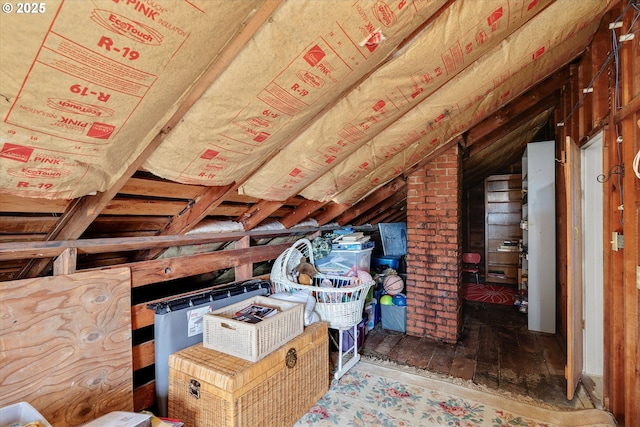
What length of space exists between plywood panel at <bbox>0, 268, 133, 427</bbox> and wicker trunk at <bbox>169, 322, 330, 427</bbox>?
312mm

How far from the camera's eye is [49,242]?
155 centimetres

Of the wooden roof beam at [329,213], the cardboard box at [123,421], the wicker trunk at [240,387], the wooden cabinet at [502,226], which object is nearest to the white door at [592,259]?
the wooden roof beam at [329,213]

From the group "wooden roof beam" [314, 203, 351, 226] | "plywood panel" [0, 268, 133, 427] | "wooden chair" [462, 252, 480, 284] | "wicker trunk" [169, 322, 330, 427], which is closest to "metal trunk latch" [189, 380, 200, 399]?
"wicker trunk" [169, 322, 330, 427]

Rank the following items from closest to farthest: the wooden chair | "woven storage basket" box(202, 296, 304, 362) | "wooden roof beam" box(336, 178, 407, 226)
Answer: "woven storage basket" box(202, 296, 304, 362) < "wooden roof beam" box(336, 178, 407, 226) < the wooden chair

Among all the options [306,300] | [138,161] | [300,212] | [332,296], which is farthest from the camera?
[300,212]

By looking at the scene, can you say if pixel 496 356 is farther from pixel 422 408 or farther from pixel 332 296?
pixel 332 296

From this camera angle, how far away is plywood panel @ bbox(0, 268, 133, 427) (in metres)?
1.44

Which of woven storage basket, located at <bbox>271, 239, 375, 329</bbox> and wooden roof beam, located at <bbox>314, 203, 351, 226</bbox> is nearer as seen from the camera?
woven storage basket, located at <bbox>271, 239, 375, 329</bbox>

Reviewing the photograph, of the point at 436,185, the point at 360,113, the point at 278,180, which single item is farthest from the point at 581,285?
the point at 278,180

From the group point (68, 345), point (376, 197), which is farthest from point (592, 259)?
point (68, 345)

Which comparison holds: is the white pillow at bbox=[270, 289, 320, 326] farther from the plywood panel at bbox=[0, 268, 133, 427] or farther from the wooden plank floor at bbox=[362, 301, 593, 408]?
the plywood panel at bbox=[0, 268, 133, 427]

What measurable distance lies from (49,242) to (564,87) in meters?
4.29

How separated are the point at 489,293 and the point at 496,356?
271 cm

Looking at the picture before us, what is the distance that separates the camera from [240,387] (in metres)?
1.66
